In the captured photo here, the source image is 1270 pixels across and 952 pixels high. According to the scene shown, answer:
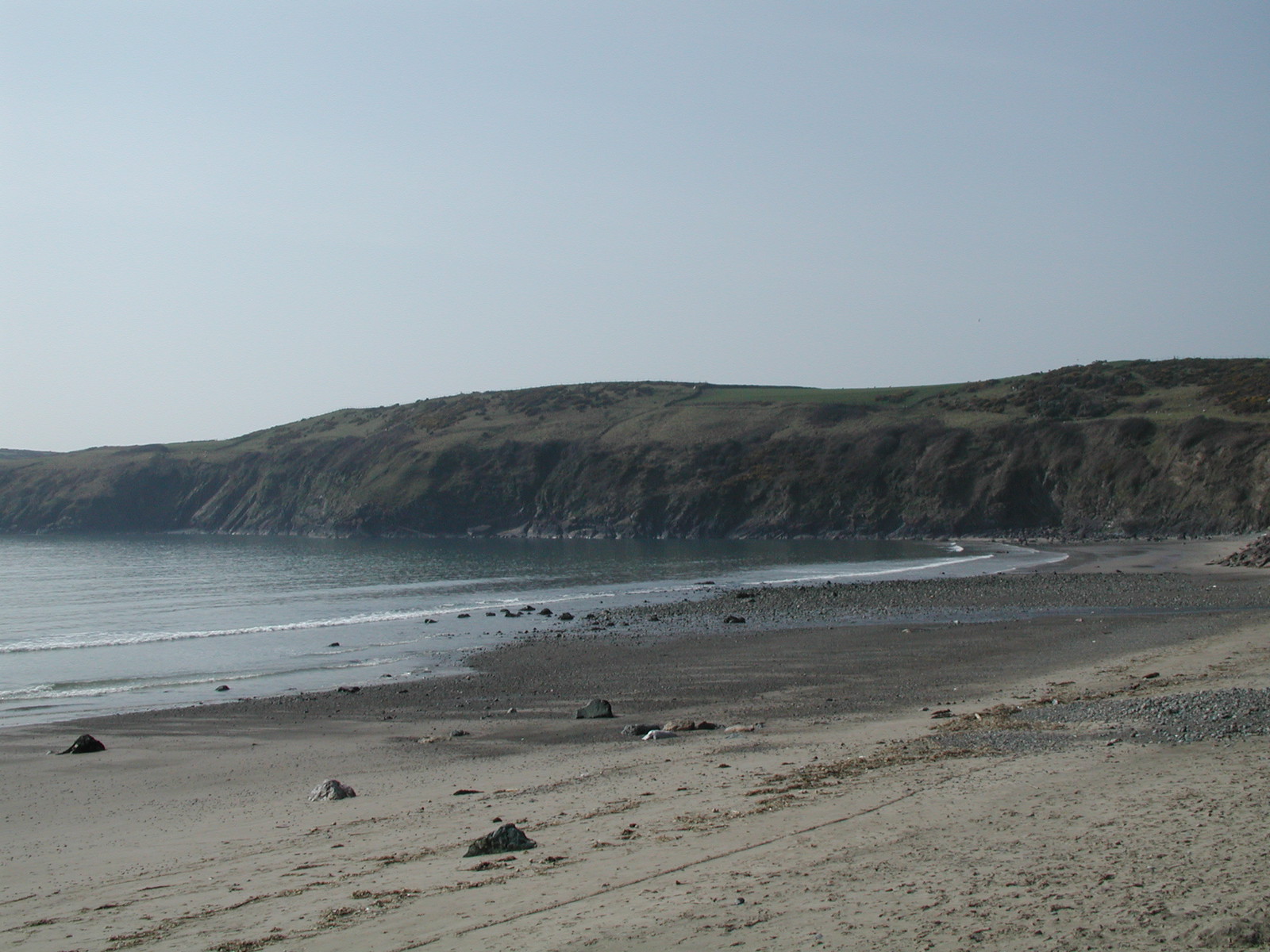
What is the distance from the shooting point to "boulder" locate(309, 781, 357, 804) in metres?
12.7

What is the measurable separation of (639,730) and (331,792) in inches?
210

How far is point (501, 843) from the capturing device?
9.34 m

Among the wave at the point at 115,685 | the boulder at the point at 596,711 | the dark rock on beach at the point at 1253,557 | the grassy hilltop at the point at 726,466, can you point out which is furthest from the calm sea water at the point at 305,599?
the dark rock on beach at the point at 1253,557

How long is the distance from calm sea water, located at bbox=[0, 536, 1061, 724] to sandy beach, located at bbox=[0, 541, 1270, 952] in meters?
5.37

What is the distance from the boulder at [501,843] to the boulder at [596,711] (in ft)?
29.2

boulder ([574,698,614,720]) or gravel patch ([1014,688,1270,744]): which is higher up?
gravel patch ([1014,688,1270,744])

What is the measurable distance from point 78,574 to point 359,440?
255 ft

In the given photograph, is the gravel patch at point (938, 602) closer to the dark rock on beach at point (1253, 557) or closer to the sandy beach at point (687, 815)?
the dark rock on beach at point (1253, 557)

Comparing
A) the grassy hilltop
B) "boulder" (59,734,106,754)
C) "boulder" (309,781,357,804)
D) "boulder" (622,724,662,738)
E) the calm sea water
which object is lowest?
the calm sea water

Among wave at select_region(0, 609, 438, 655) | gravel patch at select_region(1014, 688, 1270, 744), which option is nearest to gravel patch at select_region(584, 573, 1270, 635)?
wave at select_region(0, 609, 438, 655)

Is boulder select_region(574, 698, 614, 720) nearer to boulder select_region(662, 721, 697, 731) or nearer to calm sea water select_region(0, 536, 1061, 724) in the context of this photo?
boulder select_region(662, 721, 697, 731)

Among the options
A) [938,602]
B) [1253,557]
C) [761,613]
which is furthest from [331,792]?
[1253,557]

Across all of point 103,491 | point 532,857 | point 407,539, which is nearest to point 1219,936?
point 532,857

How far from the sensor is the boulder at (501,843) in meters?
9.31
